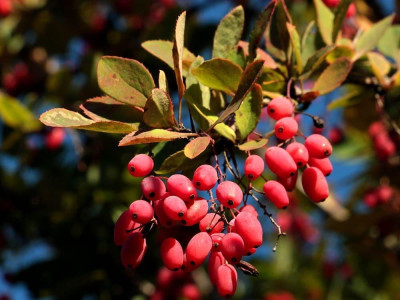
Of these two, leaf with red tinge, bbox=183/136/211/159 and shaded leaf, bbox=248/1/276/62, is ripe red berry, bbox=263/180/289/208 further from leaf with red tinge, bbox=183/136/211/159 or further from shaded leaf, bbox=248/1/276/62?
shaded leaf, bbox=248/1/276/62

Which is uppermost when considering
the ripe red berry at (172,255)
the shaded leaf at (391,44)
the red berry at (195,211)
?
the red berry at (195,211)

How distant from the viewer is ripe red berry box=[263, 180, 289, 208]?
82cm

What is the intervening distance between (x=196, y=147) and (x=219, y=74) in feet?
0.50

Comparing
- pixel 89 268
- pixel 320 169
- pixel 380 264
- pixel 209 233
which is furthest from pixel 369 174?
pixel 209 233

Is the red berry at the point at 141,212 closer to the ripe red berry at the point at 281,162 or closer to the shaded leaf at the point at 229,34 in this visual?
the ripe red berry at the point at 281,162

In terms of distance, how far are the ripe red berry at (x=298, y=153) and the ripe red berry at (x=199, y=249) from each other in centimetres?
18

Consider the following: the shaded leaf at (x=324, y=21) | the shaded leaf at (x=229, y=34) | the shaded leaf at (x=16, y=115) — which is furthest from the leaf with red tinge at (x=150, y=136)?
the shaded leaf at (x=16, y=115)

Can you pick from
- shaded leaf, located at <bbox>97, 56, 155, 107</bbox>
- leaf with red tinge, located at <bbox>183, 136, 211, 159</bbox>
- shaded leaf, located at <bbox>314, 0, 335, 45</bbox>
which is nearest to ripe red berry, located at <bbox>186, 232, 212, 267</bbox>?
leaf with red tinge, located at <bbox>183, 136, 211, 159</bbox>

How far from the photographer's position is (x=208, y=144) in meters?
0.81

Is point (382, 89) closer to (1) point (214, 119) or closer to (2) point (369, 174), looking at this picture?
(1) point (214, 119)

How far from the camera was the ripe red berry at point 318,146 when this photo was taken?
819 millimetres

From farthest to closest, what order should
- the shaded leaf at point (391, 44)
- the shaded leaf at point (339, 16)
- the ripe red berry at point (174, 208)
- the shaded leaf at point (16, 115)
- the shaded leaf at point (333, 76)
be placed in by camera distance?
the shaded leaf at point (16, 115)
the shaded leaf at point (391, 44)
the shaded leaf at point (339, 16)
the shaded leaf at point (333, 76)
the ripe red berry at point (174, 208)

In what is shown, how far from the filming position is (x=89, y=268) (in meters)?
1.75

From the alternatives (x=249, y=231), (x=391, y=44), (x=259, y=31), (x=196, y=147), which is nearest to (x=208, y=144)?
(x=196, y=147)
